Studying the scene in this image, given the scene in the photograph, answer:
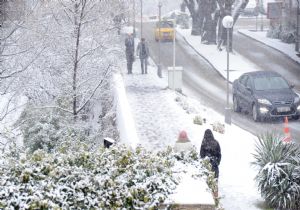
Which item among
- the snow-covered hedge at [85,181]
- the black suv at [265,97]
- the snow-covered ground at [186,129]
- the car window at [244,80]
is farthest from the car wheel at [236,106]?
the snow-covered hedge at [85,181]

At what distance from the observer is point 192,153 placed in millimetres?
9367

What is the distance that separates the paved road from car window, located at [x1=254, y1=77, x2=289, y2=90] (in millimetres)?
1212

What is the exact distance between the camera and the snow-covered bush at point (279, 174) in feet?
40.1

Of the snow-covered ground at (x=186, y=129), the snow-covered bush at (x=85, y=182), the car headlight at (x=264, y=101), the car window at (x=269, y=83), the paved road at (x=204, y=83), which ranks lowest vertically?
the paved road at (x=204, y=83)

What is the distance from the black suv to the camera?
2250cm

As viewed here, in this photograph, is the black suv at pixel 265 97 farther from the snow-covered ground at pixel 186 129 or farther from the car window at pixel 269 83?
the snow-covered ground at pixel 186 129

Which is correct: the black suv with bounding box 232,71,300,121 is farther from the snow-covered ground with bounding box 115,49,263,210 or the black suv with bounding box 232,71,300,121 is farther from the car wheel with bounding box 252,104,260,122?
the snow-covered ground with bounding box 115,49,263,210

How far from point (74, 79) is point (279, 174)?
374 inches

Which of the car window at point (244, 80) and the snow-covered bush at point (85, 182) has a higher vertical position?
the snow-covered bush at point (85, 182)

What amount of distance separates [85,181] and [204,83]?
25797 mm

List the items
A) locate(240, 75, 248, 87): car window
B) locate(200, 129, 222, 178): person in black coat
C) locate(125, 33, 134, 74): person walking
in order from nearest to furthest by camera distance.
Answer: locate(200, 129, 222, 178): person in black coat → locate(240, 75, 248, 87): car window → locate(125, 33, 134, 74): person walking

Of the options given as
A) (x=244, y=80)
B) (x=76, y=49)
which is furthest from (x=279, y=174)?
(x=244, y=80)

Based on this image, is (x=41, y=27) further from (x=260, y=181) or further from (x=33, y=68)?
(x=260, y=181)

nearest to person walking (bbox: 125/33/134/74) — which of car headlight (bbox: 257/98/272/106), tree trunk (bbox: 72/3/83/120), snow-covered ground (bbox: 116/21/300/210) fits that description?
snow-covered ground (bbox: 116/21/300/210)
